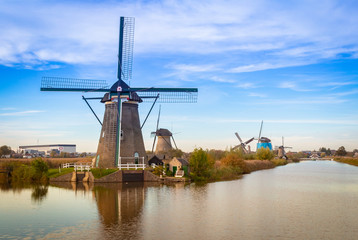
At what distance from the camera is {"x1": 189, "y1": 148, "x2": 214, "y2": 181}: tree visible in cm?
3694

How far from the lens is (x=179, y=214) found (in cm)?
1791

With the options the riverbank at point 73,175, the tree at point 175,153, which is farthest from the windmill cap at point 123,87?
the tree at point 175,153

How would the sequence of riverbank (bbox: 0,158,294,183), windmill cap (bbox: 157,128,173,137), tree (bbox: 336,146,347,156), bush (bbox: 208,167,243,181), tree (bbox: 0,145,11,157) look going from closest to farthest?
riverbank (bbox: 0,158,294,183), bush (bbox: 208,167,243,181), windmill cap (bbox: 157,128,173,137), tree (bbox: 0,145,11,157), tree (bbox: 336,146,347,156)

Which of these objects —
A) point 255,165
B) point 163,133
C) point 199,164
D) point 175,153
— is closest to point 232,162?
point 199,164

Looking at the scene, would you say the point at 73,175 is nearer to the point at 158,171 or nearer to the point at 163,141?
the point at 158,171

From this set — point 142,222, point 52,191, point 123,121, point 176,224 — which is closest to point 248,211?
point 176,224

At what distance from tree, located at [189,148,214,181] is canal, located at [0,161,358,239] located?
31.3ft

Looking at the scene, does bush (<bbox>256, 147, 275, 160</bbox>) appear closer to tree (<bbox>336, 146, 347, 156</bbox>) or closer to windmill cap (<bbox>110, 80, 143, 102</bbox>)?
windmill cap (<bbox>110, 80, 143, 102</bbox>)

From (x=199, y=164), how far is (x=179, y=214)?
19224mm

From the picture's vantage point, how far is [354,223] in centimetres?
1644

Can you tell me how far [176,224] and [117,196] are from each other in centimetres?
958

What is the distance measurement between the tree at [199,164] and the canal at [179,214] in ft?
31.3

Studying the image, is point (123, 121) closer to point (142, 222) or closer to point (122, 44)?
point (122, 44)

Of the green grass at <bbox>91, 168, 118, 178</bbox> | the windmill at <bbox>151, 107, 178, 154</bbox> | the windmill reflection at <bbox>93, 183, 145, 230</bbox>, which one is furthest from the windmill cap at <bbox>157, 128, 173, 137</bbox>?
the windmill reflection at <bbox>93, 183, 145, 230</bbox>
